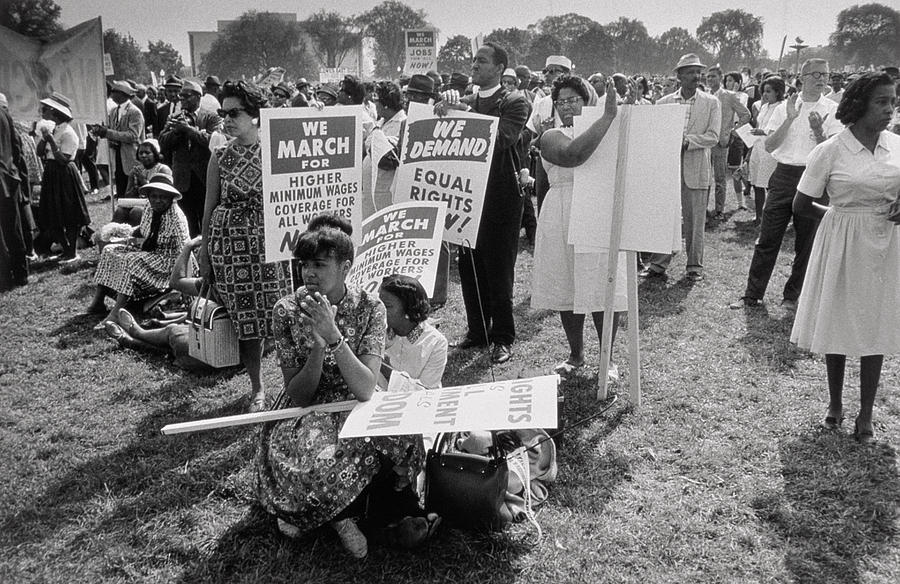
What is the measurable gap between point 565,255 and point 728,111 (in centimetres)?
702

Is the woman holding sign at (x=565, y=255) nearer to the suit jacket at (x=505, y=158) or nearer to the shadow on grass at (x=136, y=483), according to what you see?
the suit jacket at (x=505, y=158)

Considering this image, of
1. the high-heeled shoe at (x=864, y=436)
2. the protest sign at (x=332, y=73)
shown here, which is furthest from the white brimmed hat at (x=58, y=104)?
the protest sign at (x=332, y=73)

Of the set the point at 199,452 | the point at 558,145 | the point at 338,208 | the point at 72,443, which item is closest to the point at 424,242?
the point at 338,208

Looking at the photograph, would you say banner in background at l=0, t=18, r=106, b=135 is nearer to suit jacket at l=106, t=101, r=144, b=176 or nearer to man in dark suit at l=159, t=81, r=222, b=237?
man in dark suit at l=159, t=81, r=222, b=237

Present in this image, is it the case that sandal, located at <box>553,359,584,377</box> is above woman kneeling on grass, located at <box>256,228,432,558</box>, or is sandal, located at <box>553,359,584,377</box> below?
below

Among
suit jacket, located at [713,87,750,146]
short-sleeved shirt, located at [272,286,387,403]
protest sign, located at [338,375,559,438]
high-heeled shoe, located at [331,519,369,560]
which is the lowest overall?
high-heeled shoe, located at [331,519,369,560]

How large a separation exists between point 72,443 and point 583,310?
3.57 m

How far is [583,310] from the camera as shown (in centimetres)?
511

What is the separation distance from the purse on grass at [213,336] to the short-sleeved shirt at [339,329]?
1594 millimetres

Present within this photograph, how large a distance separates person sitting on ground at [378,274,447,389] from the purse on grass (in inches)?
50.9

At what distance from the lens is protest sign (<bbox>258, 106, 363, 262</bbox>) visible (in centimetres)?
457

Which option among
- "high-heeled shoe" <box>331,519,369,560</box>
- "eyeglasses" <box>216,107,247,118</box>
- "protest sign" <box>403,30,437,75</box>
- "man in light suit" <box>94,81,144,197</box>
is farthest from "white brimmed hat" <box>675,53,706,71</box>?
"man in light suit" <box>94,81,144,197</box>

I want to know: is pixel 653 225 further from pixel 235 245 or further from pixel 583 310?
pixel 235 245

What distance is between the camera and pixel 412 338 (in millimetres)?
4281
